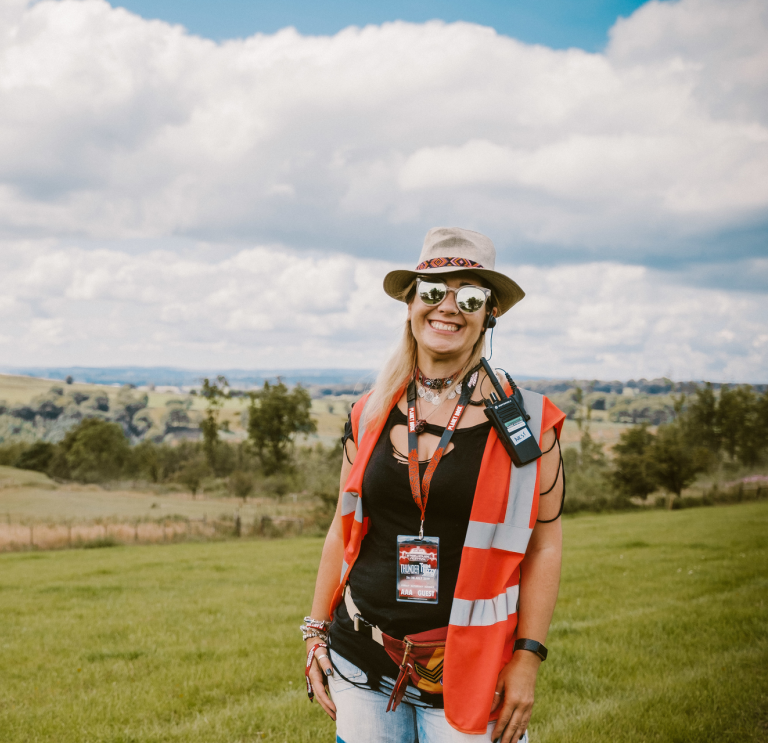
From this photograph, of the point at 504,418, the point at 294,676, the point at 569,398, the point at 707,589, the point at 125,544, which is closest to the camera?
the point at 504,418

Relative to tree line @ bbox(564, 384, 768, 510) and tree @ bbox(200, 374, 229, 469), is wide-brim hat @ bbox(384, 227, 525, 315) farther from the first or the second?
tree @ bbox(200, 374, 229, 469)

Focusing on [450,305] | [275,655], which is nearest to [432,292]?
[450,305]

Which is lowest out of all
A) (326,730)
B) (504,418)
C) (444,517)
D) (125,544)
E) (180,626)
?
(125,544)

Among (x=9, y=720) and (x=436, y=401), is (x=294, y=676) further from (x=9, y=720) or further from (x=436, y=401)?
(x=436, y=401)

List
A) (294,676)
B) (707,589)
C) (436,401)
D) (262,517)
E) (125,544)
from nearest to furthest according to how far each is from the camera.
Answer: (436,401)
(294,676)
(707,589)
(125,544)
(262,517)

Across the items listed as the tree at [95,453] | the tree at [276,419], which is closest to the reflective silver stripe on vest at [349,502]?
the tree at [276,419]

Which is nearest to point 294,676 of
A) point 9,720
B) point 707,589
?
point 9,720

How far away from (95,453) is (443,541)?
5958cm

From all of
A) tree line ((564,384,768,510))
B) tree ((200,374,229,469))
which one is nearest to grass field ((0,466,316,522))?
tree ((200,374,229,469))

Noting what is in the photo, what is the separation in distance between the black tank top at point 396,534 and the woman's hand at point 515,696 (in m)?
0.20

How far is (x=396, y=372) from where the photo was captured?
2.50 m

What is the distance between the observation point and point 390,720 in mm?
2189

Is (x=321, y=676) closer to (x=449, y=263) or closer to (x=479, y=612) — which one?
(x=479, y=612)

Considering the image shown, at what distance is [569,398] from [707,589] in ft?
170
